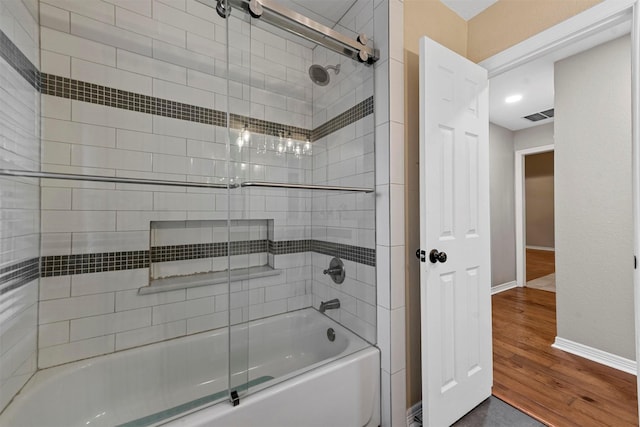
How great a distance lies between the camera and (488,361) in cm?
165

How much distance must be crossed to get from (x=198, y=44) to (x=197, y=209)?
1.04 m

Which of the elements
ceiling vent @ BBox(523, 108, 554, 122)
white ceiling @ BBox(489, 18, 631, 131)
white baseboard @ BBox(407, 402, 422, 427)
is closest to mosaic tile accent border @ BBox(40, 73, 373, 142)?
white baseboard @ BBox(407, 402, 422, 427)

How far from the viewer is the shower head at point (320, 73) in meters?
1.64

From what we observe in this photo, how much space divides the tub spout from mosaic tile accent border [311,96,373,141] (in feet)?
3.49

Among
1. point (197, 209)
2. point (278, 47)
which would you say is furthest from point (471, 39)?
point (197, 209)

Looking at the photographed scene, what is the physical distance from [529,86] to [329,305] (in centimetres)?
324

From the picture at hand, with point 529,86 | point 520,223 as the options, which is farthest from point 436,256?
point 520,223

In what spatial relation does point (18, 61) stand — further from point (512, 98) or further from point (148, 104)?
point (512, 98)

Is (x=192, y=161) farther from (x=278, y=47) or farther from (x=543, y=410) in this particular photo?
(x=543, y=410)

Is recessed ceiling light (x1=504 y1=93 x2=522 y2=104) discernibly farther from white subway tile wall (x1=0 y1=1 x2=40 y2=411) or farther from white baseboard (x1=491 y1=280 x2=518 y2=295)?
white subway tile wall (x1=0 y1=1 x2=40 y2=411)

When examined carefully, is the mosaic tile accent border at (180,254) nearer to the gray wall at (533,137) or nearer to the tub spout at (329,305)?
the tub spout at (329,305)

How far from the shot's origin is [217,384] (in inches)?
48.8

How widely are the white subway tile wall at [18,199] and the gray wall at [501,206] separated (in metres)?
4.46

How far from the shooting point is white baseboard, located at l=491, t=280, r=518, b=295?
12.2ft
